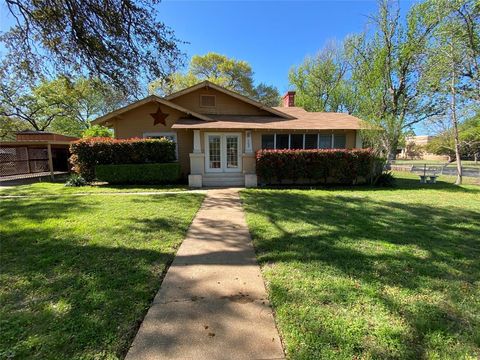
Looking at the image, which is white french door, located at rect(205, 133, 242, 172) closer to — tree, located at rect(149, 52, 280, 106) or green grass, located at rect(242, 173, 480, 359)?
green grass, located at rect(242, 173, 480, 359)

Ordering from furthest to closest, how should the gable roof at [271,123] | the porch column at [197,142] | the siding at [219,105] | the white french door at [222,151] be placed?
the siding at [219,105]
the white french door at [222,151]
the gable roof at [271,123]
the porch column at [197,142]

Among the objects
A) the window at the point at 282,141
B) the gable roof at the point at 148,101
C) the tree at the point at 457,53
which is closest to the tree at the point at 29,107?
the gable roof at the point at 148,101

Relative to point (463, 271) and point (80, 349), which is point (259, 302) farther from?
point (463, 271)

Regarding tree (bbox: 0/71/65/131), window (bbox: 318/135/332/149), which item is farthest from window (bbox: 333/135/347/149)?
tree (bbox: 0/71/65/131)

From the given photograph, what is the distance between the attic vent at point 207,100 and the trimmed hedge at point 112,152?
12.9 ft

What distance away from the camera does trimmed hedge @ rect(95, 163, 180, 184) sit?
1153 cm

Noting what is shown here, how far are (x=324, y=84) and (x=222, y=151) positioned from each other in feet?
79.9

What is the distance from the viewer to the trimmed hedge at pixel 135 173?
1153cm

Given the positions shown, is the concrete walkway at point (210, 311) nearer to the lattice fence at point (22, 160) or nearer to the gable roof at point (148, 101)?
the gable roof at point (148, 101)

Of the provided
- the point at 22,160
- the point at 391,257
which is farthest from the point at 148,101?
the point at 391,257

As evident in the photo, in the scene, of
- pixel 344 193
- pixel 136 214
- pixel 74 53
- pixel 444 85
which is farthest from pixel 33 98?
pixel 444 85

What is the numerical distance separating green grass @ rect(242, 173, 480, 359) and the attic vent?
9.72 meters

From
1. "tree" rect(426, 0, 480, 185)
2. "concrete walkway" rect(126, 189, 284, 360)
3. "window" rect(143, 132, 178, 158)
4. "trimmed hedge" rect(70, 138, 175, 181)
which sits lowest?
"concrete walkway" rect(126, 189, 284, 360)

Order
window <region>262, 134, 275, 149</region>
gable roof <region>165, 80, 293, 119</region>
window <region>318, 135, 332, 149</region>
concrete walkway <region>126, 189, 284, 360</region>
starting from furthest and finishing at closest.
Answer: gable roof <region>165, 80, 293, 119</region> < window <region>318, 135, 332, 149</region> < window <region>262, 134, 275, 149</region> < concrete walkway <region>126, 189, 284, 360</region>
